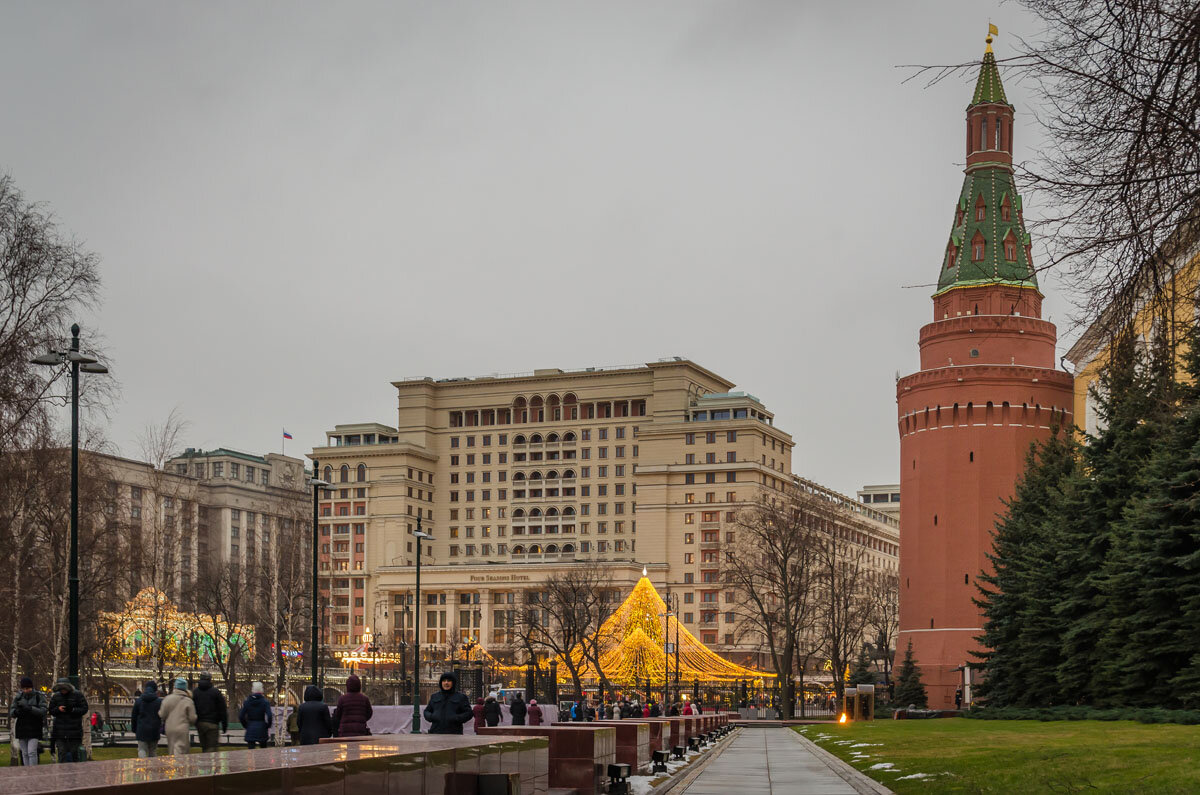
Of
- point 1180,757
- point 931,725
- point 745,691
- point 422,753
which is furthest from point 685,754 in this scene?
point 745,691

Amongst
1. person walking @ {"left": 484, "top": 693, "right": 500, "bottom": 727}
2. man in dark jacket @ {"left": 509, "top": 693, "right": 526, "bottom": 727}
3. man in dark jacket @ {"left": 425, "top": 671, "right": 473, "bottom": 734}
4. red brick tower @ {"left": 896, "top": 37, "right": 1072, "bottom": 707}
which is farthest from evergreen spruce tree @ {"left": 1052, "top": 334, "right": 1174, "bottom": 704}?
red brick tower @ {"left": 896, "top": 37, "right": 1072, "bottom": 707}

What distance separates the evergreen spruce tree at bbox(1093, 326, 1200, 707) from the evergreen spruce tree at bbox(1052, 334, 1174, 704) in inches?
79.9

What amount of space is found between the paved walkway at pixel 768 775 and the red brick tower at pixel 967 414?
43.8m

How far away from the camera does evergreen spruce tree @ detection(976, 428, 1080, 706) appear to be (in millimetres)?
47844

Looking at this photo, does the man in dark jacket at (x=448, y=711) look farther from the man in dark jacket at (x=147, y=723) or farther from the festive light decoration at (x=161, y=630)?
the festive light decoration at (x=161, y=630)

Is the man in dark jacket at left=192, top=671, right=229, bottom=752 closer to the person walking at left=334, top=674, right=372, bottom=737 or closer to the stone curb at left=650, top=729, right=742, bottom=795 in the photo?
the person walking at left=334, top=674, right=372, bottom=737

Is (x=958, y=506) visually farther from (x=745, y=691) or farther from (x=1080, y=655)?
(x=1080, y=655)

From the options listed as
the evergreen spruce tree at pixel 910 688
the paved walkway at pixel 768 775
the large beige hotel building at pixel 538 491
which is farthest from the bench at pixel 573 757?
the large beige hotel building at pixel 538 491

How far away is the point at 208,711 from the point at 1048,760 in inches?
512

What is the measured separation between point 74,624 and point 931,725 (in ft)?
111

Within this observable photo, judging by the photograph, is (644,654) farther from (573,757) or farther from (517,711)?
(573,757)

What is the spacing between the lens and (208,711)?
20.8 meters

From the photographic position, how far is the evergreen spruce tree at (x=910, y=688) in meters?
76.7

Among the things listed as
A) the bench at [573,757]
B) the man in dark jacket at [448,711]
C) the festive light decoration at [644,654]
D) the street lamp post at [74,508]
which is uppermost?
the street lamp post at [74,508]
